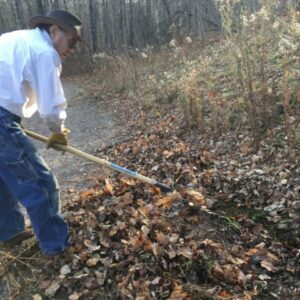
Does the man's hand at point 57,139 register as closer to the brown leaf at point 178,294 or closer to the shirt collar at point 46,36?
the shirt collar at point 46,36

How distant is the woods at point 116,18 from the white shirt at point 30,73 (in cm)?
1286

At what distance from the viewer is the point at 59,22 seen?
307 centimetres

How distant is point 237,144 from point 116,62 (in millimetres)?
7654

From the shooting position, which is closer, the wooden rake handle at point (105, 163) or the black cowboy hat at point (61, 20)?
the black cowboy hat at point (61, 20)

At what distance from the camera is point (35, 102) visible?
331 centimetres

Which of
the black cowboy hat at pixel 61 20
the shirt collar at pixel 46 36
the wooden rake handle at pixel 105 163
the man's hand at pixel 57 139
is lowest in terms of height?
the wooden rake handle at pixel 105 163

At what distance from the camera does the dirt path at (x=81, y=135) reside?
5251 millimetres

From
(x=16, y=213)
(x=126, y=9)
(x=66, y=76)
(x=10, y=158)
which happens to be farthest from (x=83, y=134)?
(x=126, y=9)

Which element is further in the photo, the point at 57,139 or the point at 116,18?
the point at 116,18

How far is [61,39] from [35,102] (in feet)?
1.84

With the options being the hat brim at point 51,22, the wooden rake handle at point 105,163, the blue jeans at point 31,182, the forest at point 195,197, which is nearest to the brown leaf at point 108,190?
the forest at point 195,197

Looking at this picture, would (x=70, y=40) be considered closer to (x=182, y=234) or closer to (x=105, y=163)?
(x=105, y=163)

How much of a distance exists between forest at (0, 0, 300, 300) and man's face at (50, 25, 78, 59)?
60.3 inches

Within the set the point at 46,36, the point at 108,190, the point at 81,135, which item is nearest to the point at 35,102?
the point at 46,36
